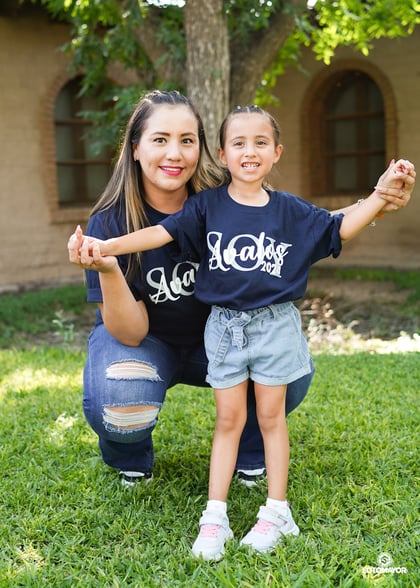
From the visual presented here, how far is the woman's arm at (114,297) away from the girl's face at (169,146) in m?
0.41

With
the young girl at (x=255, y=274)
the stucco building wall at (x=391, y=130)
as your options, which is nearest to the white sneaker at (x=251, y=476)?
the young girl at (x=255, y=274)

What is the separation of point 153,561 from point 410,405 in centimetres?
187

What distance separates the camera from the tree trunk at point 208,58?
20.0ft

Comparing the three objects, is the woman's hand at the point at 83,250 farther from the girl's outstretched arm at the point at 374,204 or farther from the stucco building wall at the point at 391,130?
the stucco building wall at the point at 391,130

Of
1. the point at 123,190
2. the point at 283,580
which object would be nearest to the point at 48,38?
the point at 123,190

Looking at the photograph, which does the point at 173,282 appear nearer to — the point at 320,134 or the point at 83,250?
the point at 83,250

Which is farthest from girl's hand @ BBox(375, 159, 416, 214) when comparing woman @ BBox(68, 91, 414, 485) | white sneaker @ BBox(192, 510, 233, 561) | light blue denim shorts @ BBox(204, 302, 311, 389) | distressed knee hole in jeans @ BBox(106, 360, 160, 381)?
white sneaker @ BBox(192, 510, 233, 561)

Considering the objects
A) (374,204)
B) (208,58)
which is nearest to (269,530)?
(374,204)

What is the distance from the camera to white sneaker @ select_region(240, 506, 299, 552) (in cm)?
220

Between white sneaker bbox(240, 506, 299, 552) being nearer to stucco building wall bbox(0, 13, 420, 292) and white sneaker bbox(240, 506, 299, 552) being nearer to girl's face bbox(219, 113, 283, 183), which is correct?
girl's face bbox(219, 113, 283, 183)

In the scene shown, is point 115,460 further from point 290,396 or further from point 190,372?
point 290,396

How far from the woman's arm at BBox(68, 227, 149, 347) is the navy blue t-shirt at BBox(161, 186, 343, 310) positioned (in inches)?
9.5

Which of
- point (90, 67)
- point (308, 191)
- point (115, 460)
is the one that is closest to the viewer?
point (115, 460)

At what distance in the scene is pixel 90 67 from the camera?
809cm
